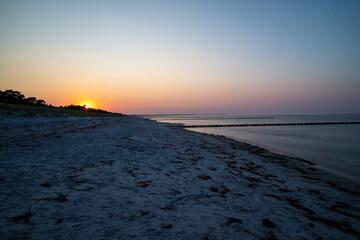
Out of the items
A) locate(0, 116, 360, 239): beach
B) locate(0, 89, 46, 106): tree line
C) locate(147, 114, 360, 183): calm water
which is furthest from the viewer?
locate(0, 89, 46, 106): tree line

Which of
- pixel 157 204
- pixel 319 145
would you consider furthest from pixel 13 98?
pixel 319 145

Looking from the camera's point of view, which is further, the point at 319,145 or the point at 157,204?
the point at 319,145

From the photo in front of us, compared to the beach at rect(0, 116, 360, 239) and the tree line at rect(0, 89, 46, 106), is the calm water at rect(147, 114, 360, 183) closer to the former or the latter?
the beach at rect(0, 116, 360, 239)

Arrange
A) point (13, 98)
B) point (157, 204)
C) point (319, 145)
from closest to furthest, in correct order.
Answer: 1. point (157, 204)
2. point (319, 145)
3. point (13, 98)

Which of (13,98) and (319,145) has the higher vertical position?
(13,98)

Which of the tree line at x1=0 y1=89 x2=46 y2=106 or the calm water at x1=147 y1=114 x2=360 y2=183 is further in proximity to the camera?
the tree line at x1=0 y1=89 x2=46 y2=106

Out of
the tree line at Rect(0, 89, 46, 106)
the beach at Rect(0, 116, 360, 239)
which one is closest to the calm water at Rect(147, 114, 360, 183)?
the beach at Rect(0, 116, 360, 239)

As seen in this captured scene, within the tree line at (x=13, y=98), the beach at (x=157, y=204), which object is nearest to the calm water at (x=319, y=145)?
the beach at (x=157, y=204)

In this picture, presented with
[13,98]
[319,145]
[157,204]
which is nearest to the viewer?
[157,204]

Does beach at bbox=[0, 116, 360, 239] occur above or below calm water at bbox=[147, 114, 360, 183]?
above

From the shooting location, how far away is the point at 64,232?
2.16 m

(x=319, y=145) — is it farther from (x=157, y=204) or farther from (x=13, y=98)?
(x=13, y=98)

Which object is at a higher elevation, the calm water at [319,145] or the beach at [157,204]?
the beach at [157,204]

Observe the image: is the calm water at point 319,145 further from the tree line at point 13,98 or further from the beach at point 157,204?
the tree line at point 13,98
